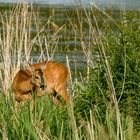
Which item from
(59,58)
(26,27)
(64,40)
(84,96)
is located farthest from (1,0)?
(84,96)

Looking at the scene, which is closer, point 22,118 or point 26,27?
point 22,118

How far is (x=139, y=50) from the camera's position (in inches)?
232

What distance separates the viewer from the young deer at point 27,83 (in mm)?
9133

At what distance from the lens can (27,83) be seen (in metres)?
9.69

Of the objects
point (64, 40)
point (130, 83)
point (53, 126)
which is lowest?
point (64, 40)

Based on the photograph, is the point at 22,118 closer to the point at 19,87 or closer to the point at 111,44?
the point at 111,44

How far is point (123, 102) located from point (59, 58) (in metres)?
8.78

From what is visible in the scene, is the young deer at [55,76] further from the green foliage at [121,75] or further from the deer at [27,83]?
the green foliage at [121,75]

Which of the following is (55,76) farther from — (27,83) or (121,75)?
(121,75)

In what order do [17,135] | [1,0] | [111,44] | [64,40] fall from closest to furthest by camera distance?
[17,135] < [111,44] < [64,40] < [1,0]

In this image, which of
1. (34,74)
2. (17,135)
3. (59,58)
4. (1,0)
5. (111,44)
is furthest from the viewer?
(1,0)

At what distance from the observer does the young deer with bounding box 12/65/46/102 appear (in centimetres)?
913

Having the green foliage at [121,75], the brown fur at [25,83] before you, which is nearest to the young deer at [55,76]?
the brown fur at [25,83]

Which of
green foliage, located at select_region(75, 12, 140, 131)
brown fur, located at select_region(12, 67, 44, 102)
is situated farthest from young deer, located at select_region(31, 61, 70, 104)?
green foliage, located at select_region(75, 12, 140, 131)
